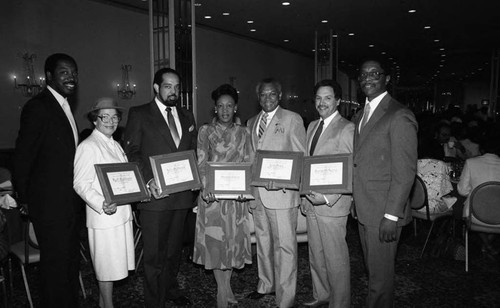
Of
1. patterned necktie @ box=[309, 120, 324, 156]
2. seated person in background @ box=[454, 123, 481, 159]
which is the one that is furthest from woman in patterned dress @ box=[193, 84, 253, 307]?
seated person in background @ box=[454, 123, 481, 159]

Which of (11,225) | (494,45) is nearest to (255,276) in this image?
(11,225)

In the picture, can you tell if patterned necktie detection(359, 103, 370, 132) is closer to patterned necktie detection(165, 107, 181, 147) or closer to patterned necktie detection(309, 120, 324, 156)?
patterned necktie detection(309, 120, 324, 156)

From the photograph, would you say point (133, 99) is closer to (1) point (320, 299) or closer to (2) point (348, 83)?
(1) point (320, 299)

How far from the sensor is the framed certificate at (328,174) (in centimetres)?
275

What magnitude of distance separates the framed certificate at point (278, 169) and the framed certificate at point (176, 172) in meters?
0.46

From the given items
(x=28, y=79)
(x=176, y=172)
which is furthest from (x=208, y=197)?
(x=28, y=79)

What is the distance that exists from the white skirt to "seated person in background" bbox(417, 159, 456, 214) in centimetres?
354

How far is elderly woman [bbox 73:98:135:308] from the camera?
272 centimetres

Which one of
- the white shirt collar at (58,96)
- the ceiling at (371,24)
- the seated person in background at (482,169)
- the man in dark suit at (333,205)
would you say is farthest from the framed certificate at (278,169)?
the ceiling at (371,24)

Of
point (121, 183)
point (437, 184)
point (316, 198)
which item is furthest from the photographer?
point (437, 184)

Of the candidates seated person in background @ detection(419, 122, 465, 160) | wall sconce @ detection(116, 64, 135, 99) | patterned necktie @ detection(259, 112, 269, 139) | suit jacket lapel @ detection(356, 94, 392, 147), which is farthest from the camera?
wall sconce @ detection(116, 64, 135, 99)

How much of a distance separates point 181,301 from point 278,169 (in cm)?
155

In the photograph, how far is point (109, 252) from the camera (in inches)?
112

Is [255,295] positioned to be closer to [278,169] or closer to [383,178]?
[278,169]
